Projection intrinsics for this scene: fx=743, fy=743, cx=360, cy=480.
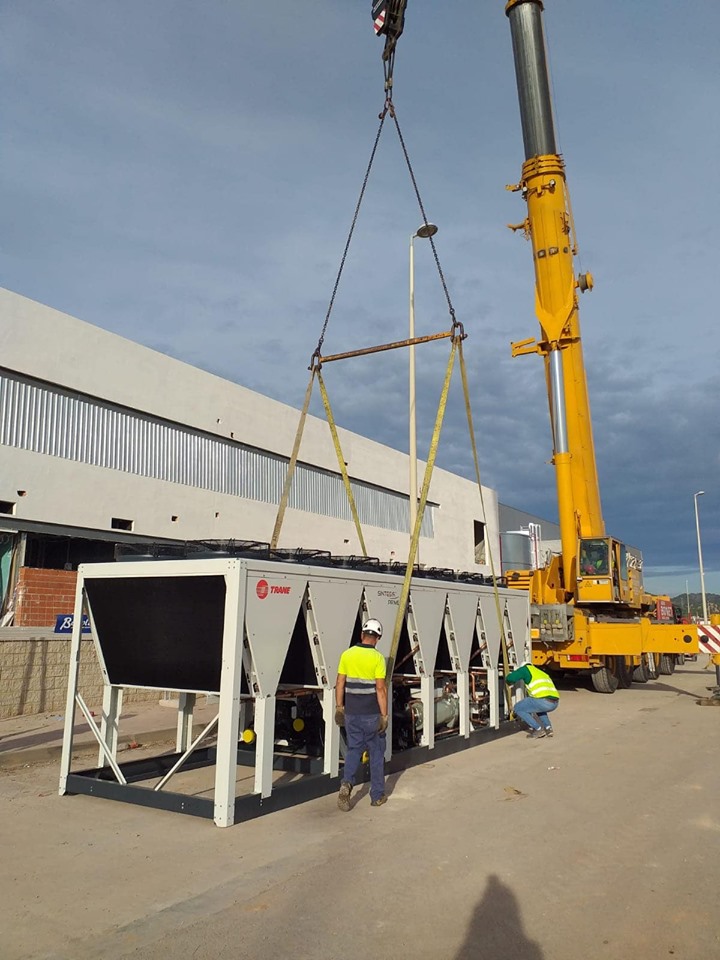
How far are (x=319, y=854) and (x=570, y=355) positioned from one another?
44.8 ft

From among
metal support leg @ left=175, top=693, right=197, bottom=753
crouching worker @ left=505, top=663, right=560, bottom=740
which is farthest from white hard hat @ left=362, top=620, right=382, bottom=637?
crouching worker @ left=505, top=663, right=560, bottom=740

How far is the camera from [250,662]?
22.8 ft

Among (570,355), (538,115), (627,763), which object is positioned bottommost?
(627,763)

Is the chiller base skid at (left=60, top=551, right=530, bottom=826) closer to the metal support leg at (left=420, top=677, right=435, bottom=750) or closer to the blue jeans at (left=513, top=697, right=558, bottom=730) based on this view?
the metal support leg at (left=420, top=677, right=435, bottom=750)

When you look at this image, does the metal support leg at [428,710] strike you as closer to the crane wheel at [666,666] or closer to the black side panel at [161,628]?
the black side panel at [161,628]

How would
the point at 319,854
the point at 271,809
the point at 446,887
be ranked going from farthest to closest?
the point at 271,809
the point at 319,854
the point at 446,887

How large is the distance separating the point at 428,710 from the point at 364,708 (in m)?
2.42

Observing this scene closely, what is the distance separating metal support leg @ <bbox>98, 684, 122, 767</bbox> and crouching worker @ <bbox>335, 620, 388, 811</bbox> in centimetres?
246

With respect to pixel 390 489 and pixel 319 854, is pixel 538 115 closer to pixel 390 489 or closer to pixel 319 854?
pixel 390 489

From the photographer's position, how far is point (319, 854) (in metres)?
5.59

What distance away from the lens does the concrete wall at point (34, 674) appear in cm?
1193

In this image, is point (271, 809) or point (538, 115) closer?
point (271, 809)

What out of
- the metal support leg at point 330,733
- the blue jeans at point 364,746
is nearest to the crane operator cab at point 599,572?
the metal support leg at point 330,733

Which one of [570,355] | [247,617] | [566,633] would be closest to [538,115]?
[570,355]
